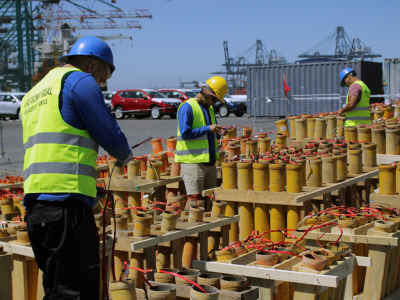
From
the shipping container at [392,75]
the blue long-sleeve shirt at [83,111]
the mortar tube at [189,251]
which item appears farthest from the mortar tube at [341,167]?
the shipping container at [392,75]

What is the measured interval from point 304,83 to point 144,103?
925 cm

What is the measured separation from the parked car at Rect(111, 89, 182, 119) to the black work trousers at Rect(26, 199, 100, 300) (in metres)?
25.4

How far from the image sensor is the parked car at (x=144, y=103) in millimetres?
28281

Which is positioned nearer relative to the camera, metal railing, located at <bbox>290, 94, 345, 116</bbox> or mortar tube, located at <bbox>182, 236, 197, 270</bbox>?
mortar tube, located at <bbox>182, 236, 197, 270</bbox>

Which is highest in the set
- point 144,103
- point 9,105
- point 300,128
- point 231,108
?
point 9,105

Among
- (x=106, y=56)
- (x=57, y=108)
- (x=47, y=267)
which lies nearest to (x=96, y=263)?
(x=47, y=267)

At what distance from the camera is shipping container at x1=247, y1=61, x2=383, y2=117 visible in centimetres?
2442

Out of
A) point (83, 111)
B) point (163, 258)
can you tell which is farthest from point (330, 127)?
point (83, 111)

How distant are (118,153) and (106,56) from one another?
63cm

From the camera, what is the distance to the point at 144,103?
2877 cm

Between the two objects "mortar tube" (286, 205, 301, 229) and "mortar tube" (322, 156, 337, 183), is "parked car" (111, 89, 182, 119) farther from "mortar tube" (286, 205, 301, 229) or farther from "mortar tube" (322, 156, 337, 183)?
"mortar tube" (286, 205, 301, 229)

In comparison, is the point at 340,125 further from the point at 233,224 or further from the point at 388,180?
the point at 233,224

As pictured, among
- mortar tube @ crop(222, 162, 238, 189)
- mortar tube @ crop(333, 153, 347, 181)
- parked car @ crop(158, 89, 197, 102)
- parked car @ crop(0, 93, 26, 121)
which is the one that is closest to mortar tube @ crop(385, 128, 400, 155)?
mortar tube @ crop(333, 153, 347, 181)

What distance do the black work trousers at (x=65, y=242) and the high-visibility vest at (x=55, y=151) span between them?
0.32ft
